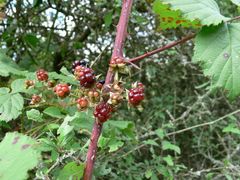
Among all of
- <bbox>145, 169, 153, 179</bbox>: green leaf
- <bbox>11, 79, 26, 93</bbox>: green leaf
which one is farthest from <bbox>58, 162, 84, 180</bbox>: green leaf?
<bbox>145, 169, 153, 179</bbox>: green leaf

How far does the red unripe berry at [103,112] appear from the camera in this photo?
2.93 ft

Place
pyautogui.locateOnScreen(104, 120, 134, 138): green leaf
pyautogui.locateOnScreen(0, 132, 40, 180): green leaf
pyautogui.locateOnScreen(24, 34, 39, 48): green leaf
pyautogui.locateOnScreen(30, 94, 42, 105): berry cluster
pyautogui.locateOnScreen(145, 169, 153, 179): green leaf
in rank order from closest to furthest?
1. pyautogui.locateOnScreen(0, 132, 40, 180): green leaf
2. pyautogui.locateOnScreen(30, 94, 42, 105): berry cluster
3. pyautogui.locateOnScreen(104, 120, 134, 138): green leaf
4. pyautogui.locateOnScreen(145, 169, 153, 179): green leaf
5. pyautogui.locateOnScreen(24, 34, 39, 48): green leaf

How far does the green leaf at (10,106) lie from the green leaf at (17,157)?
630 millimetres

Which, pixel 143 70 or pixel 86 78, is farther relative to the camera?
pixel 143 70

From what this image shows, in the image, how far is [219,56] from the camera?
3.61ft

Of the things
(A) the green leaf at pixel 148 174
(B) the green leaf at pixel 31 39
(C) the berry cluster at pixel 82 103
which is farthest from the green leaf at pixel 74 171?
(B) the green leaf at pixel 31 39

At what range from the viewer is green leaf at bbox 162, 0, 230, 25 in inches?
42.3

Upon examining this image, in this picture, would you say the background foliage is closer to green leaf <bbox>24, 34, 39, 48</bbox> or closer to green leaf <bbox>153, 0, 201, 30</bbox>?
green leaf <bbox>24, 34, 39, 48</bbox>

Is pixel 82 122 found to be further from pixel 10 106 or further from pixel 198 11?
pixel 198 11

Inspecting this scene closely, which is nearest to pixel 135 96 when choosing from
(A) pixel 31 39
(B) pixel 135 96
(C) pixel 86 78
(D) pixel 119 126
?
(B) pixel 135 96

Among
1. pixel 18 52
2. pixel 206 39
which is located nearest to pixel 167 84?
pixel 18 52

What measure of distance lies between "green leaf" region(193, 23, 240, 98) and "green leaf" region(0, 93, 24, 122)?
0.54 metres

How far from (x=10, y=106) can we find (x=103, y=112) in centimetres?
51

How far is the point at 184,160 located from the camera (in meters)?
3.15
